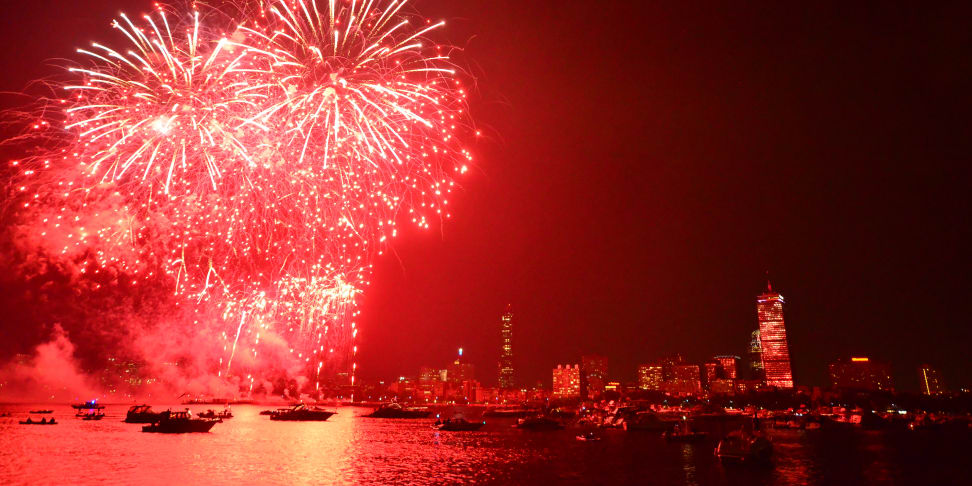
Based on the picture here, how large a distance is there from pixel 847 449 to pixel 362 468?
3772cm

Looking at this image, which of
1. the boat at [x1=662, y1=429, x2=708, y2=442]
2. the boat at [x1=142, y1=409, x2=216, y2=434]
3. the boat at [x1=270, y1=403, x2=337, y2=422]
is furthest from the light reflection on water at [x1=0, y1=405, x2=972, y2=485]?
the boat at [x1=270, y1=403, x2=337, y2=422]

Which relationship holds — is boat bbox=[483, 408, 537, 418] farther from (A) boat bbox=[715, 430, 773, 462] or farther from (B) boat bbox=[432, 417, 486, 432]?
(A) boat bbox=[715, 430, 773, 462]

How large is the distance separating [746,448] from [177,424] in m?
45.5

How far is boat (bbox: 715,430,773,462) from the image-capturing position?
92.7 ft

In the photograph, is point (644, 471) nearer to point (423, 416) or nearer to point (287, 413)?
point (287, 413)

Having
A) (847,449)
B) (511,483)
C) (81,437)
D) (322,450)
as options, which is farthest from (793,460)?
(81,437)

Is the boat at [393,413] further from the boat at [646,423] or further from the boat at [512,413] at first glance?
the boat at [646,423]

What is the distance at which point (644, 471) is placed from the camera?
2580 centimetres

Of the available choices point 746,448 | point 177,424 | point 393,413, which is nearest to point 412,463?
A: point 746,448

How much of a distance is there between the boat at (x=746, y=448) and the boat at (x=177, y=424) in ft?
144

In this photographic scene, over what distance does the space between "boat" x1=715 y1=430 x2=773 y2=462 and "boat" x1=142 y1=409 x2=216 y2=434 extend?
43785mm

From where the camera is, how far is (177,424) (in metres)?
45.1

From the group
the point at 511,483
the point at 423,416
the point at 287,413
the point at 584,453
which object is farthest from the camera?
the point at 423,416

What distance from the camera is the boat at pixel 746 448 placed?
2827 cm
